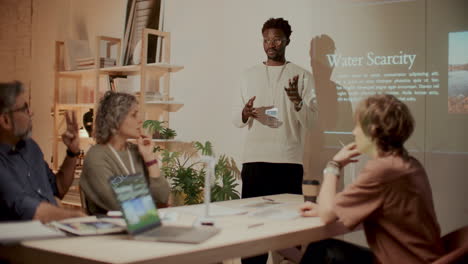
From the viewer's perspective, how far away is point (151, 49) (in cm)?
569

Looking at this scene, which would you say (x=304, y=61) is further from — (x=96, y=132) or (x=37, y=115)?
(x=37, y=115)

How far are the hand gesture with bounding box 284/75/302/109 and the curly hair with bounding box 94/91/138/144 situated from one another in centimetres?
134

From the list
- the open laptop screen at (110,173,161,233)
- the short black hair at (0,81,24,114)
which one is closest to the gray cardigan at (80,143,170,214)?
the short black hair at (0,81,24,114)

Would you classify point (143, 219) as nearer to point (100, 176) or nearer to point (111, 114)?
point (100, 176)

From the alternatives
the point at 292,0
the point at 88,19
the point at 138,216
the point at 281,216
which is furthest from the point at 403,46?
the point at 88,19

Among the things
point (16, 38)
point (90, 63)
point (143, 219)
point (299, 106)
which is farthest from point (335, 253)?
point (16, 38)

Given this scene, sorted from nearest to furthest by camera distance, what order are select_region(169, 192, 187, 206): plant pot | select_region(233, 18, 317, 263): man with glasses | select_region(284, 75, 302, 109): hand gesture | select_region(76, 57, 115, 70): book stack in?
select_region(284, 75, 302, 109): hand gesture < select_region(233, 18, 317, 263): man with glasses < select_region(169, 192, 187, 206): plant pot < select_region(76, 57, 115, 70): book stack

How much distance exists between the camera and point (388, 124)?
7.41 feet

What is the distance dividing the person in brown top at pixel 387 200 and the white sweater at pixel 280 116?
5.63 ft

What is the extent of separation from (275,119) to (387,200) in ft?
6.70

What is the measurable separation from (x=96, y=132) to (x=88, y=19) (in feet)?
14.0

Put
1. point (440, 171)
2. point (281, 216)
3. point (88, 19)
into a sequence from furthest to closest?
point (88, 19)
point (440, 171)
point (281, 216)

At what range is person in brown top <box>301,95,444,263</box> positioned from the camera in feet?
7.09

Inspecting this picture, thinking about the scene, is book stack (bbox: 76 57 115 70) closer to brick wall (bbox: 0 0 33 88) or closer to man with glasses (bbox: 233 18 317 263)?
brick wall (bbox: 0 0 33 88)
